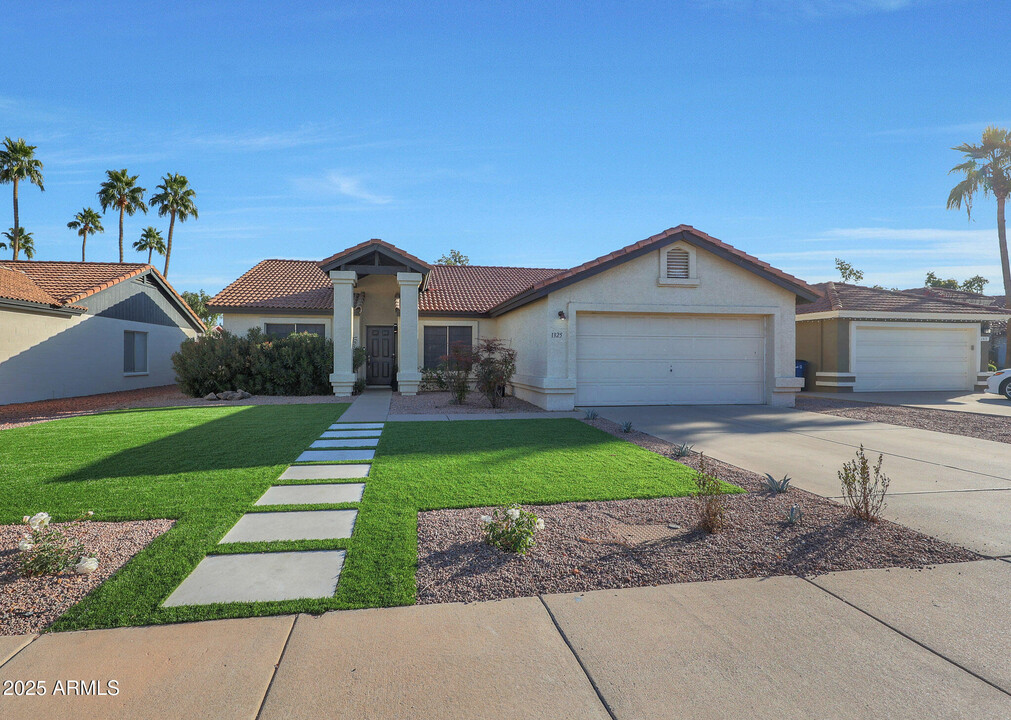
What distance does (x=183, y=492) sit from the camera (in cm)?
516

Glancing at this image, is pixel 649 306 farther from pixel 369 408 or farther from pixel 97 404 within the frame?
pixel 97 404

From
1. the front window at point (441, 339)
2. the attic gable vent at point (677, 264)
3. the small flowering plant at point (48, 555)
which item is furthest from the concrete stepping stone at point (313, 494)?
the front window at point (441, 339)

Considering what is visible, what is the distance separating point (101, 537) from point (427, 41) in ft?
34.0

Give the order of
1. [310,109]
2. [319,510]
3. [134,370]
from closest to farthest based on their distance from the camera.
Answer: [319,510] < [310,109] < [134,370]

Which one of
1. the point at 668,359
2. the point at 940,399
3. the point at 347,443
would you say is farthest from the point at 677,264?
the point at 940,399

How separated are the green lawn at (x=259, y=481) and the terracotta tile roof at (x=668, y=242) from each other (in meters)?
3.52

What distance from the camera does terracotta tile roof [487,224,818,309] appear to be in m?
11.8

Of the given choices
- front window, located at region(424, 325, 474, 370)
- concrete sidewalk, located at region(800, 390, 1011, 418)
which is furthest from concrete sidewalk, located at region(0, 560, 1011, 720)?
front window, located at region(424, 325, 474, 370)

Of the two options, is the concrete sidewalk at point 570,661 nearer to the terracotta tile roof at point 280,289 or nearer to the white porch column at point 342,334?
the white porch column at point 342,334

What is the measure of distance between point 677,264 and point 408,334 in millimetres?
7590

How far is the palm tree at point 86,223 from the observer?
35875mm

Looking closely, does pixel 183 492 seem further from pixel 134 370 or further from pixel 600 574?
pixel 134 370

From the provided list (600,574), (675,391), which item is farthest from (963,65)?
(600,574)

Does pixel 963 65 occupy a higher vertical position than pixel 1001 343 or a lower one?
higher
